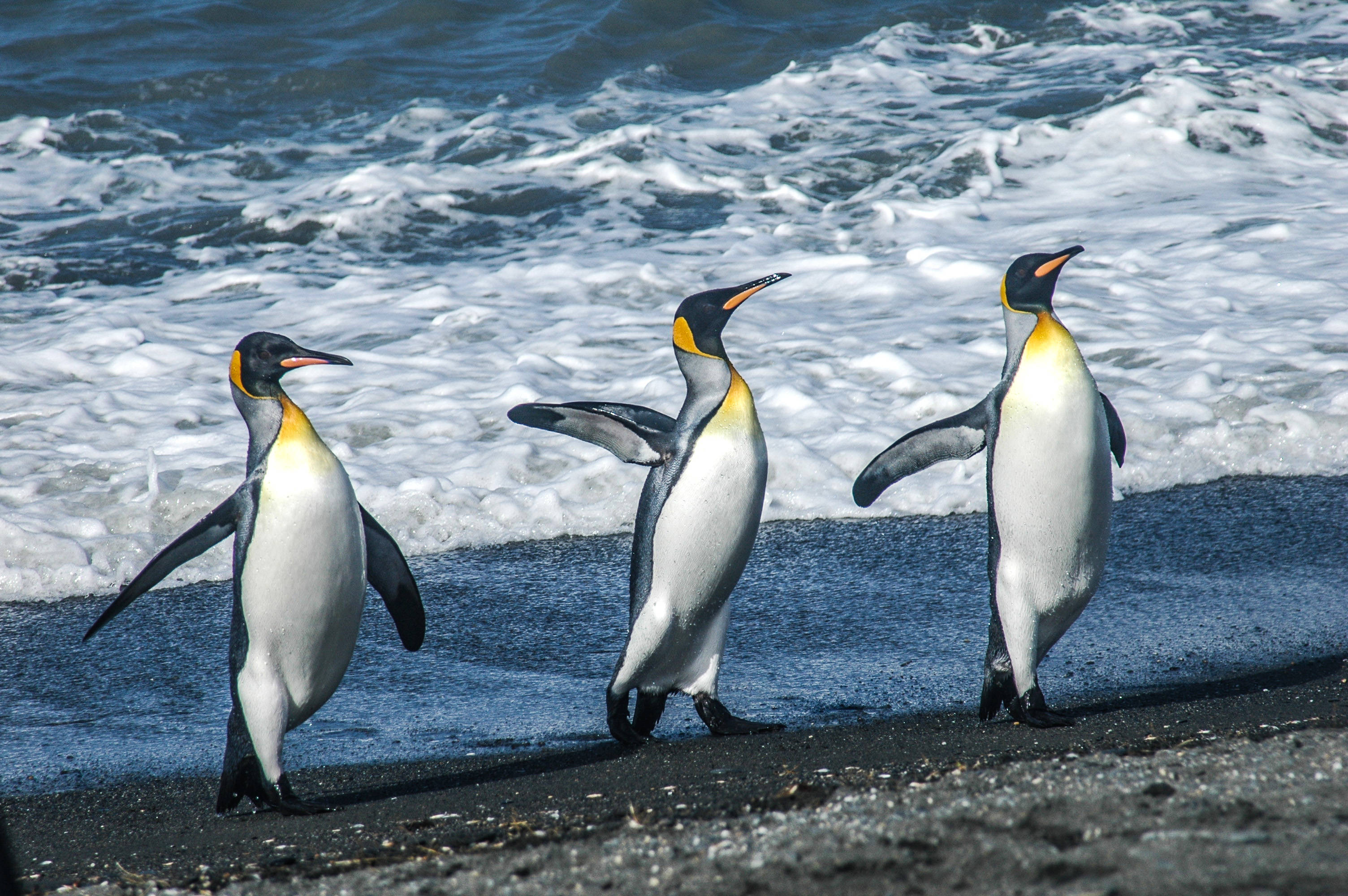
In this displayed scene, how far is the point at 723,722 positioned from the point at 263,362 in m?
1.56

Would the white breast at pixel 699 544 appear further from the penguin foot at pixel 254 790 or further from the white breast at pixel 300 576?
the penguin foot at pixel 254 790

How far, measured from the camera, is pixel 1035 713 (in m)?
3.07

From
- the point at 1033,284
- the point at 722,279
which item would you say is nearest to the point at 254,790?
the point at 1033,284

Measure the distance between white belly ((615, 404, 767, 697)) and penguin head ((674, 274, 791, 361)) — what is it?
0.23m

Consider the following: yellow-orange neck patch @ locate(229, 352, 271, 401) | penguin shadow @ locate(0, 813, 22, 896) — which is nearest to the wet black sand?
penguin shadow @ locate(0, 813, 22, 896)

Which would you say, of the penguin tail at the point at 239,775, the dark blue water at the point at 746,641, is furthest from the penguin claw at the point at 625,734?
the penguin tail at the point at 239,775

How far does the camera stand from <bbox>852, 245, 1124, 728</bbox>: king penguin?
3299 mm

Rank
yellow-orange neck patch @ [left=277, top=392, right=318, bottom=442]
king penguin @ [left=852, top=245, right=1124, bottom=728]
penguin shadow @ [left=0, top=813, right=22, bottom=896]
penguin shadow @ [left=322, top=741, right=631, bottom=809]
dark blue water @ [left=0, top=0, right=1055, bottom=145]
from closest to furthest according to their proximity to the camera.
Answer: penguin shadow @ [left=0, top=813, right=22, bottom=896], penguin shadow @ [left=322, top=741, right=631, bottom=809], yellow-orange neck patch @ [left=277, top=392, right=318, bottom=442], king penguin @ [left=852, top=245, right=1124, bottom=728], dark blue water @ [left=0, top=0, right=1055, bottom=145]

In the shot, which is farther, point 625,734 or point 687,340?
point 687,340

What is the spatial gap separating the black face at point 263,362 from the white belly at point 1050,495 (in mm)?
1891

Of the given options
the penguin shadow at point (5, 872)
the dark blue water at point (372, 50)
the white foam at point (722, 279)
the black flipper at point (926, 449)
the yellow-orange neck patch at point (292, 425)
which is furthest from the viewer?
the dark blue water at point (372, 50)

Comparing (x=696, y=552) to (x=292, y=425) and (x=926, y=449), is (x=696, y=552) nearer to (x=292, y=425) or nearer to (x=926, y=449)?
(x=926, y=449)

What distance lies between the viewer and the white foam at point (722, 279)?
216 inches

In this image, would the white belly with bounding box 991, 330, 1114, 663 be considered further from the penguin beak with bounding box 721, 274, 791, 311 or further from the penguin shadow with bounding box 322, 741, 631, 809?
the penguin shadow with bounding box 322, 741, 631, 809
